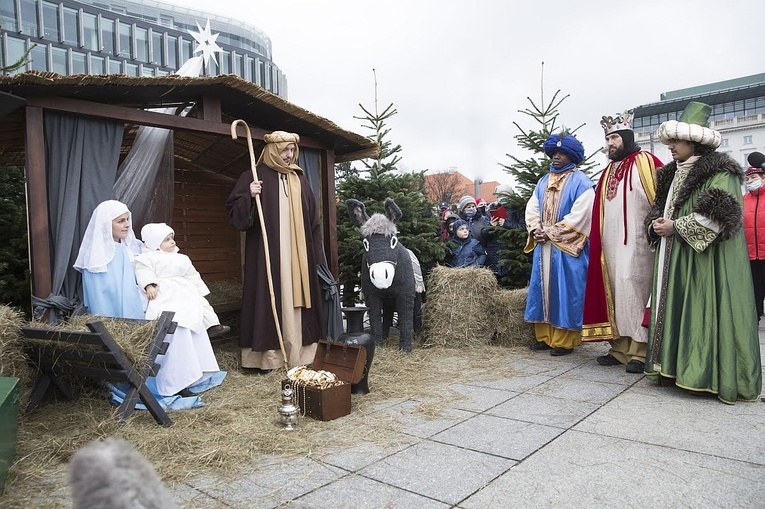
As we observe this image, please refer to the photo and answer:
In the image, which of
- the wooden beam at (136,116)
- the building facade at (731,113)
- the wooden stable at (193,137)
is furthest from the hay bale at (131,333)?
the building facade at (731,113)

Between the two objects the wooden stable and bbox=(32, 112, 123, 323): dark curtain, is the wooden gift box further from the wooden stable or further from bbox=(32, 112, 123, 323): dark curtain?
the wooden stable

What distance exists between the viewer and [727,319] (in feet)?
13.4

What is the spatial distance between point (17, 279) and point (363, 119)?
4650mm

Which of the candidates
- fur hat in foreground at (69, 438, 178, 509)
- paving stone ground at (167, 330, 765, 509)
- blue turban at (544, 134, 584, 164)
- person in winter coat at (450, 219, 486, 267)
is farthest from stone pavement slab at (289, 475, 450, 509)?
person in winter coat at (450, 219, 486, 267)

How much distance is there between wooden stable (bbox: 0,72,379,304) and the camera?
14.3ft

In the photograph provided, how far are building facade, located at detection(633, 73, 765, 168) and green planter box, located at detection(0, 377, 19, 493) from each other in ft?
204

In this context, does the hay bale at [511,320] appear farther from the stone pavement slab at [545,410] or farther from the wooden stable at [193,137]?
the stone pavement slab at [545,410]

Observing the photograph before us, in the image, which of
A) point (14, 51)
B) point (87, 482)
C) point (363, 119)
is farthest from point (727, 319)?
point (14, 51)

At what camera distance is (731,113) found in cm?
6291

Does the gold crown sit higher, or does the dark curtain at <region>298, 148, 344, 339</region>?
the gold crown

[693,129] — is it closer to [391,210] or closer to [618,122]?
[618,122]

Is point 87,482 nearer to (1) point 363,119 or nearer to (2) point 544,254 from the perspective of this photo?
(2) point 544,254

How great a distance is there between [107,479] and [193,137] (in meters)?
6.60

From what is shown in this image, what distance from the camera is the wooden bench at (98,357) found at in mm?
3541
